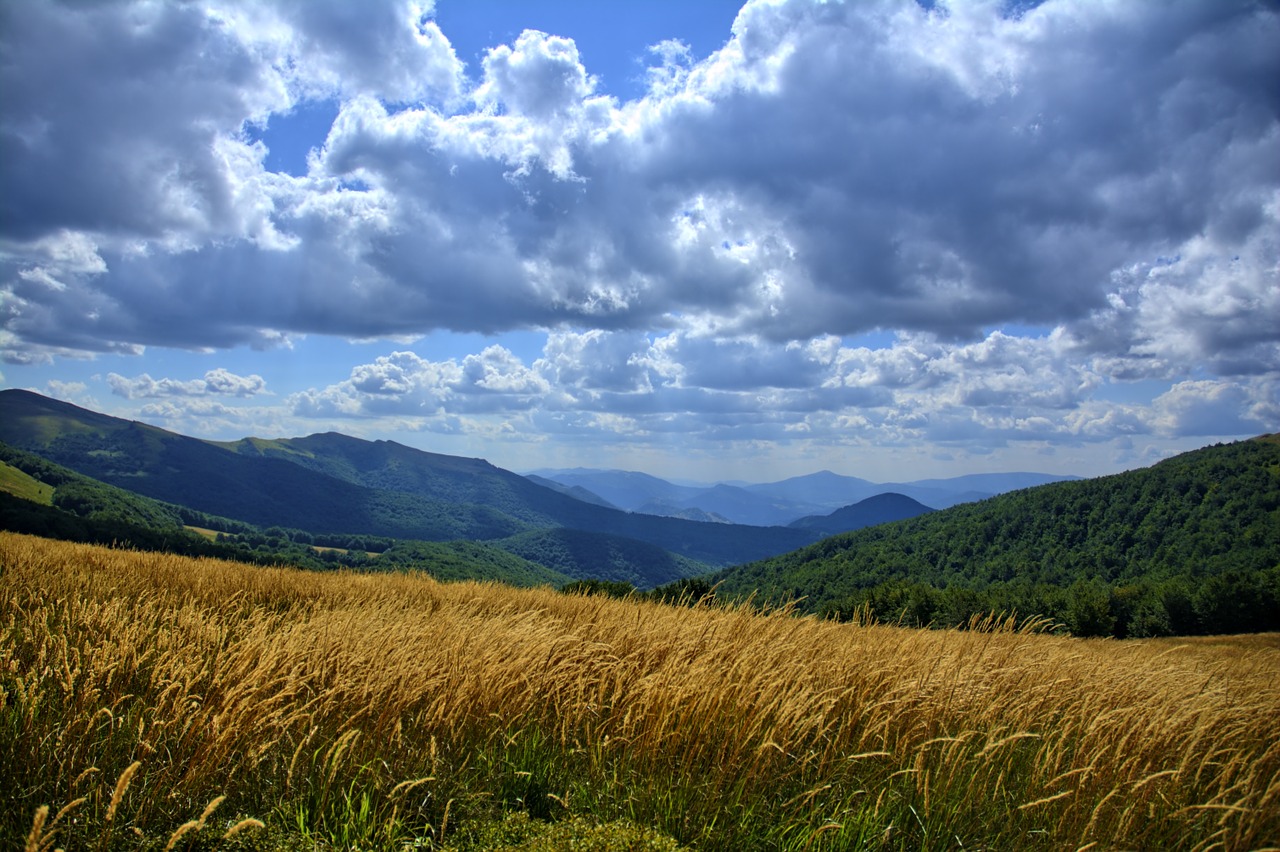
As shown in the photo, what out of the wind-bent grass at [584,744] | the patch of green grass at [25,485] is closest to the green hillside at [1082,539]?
the wind-bent grass at [584,744]

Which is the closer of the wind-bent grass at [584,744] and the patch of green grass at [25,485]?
the wind-bent grass at [584,744]

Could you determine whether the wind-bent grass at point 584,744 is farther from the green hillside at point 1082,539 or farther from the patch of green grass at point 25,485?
the patch of green grass at point 25,485

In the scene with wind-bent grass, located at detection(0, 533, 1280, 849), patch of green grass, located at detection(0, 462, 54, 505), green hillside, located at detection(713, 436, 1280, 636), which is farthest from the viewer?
patch of green grass, located at detection(0, 462, 54, 505)

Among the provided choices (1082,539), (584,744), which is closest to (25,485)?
(584,744)

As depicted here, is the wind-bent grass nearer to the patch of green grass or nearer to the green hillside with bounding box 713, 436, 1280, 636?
the green hillside with bounding box 713, 436, 1280, 636

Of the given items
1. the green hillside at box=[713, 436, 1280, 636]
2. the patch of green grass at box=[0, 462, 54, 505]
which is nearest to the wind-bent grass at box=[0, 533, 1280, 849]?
the green hillside at box=[713, 436, 1280, 636]

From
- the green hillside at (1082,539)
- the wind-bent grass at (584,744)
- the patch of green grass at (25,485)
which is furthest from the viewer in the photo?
the patch of green grass at (25,485)

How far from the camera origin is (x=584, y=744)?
4645 millimetres

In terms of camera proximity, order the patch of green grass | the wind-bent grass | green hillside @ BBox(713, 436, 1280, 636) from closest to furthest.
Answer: the wind-bent grass < green hillside @ BBox(713, 436, 1280, 636) < the patch of green grass

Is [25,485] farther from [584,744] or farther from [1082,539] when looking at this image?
[1082,539]

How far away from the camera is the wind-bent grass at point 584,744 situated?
3.45 metres

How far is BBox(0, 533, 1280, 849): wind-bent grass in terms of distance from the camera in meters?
3.45

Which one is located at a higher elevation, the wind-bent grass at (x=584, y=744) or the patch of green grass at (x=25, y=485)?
the wind-bent grass at (x=584, y=744)

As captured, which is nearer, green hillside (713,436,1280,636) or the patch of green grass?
green hillside (713,436,1280,636)
